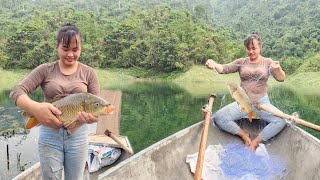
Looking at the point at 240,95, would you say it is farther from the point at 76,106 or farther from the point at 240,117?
the point at 76,106

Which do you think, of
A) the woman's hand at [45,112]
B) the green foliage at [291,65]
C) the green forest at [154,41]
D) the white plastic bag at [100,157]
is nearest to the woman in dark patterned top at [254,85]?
the white plastic bag at [100,157]

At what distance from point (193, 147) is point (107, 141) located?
1619 mm

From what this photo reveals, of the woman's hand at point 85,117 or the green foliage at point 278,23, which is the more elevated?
the green foliage at point 278,23

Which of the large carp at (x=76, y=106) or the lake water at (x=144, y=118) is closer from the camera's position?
the large carp at (x=76, y=106)

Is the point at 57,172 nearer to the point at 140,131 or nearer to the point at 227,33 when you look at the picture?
the point at 140,131

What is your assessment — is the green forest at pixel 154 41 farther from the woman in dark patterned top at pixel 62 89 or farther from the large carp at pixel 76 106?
the large carp at pixel 76 106

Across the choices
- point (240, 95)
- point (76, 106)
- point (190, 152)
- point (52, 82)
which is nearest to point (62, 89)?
point (52, 82)

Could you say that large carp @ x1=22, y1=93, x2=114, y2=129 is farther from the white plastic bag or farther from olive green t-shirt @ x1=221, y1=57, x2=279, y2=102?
the white plastic bag

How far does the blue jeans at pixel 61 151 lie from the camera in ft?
9.45

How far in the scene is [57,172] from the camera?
2.99m

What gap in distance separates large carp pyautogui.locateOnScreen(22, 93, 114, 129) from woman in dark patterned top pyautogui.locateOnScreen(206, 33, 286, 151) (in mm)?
2891

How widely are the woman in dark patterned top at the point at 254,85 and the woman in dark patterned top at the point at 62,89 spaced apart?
277 cm

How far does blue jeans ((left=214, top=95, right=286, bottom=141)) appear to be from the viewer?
17.4ft

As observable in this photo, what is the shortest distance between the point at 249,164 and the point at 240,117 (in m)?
0.67
